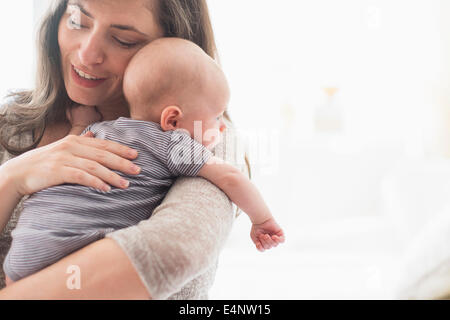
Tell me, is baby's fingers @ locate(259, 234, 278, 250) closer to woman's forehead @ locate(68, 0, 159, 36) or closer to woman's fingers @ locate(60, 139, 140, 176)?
woman's fingers @ locate(60, 139, 140, 176)

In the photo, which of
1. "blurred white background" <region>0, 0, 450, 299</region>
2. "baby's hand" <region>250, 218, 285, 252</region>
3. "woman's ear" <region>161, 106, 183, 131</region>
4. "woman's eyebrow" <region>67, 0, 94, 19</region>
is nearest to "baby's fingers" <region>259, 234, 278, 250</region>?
"baby's hand" <region>250, 218, 285, 252</region>

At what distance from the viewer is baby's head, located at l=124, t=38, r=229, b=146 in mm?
813

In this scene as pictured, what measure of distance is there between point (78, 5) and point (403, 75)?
9.70 feet

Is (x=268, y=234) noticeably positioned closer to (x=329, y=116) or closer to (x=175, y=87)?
(x=175, y=87)

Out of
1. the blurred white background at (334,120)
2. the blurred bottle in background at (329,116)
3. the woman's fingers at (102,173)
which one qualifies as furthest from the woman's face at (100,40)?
the blurred bottle in background at (329,116)

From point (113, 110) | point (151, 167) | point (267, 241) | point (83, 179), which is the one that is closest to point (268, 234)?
point (267, 241)

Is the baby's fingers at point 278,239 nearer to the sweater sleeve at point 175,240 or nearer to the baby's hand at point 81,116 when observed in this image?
the sweater sleeve at point 175,240

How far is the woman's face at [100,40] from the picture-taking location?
85 cm

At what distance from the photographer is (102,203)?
0.71m

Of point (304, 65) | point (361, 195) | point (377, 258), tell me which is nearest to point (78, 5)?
point (377, 258)

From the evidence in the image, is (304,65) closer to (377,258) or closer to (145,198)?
(377,258)

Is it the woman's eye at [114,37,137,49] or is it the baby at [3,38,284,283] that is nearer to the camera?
the baby at [3,38,284,283]

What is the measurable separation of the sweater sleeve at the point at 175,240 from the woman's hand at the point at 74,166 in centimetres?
12

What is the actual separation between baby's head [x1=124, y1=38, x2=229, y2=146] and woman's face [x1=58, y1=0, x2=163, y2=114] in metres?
0.06
